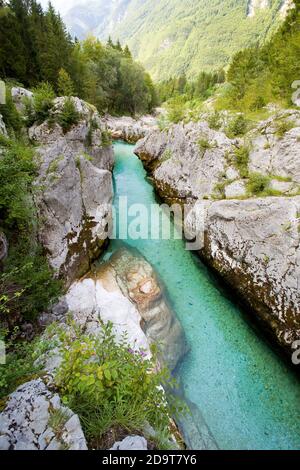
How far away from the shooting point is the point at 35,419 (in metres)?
2.67

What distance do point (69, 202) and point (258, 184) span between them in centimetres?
768

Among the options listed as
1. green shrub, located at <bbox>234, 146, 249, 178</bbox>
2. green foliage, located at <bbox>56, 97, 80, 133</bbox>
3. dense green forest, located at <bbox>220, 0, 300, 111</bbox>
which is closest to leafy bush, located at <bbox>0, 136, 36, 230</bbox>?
green foliage, located at <bbox>56, 97, 80, 133</bbox>

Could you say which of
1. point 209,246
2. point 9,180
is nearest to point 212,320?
point 209,246

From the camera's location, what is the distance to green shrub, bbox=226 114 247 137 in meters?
10.7

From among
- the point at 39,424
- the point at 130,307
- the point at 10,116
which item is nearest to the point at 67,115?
the point at 10,116

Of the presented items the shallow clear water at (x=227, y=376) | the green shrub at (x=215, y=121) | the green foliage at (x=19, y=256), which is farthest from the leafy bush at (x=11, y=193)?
the green shrub at (x=215, y=121)

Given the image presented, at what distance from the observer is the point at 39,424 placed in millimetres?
2627

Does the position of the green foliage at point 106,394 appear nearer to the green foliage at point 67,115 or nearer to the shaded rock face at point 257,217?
the shaded rock face at point 257,217

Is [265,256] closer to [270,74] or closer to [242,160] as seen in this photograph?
[242,160]

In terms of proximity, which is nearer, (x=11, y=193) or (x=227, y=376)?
(x=11, y=193)

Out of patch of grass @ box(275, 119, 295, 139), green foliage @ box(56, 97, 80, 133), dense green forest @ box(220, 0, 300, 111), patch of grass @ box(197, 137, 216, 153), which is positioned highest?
dense green forest @ box(220, 0, 300, 111)

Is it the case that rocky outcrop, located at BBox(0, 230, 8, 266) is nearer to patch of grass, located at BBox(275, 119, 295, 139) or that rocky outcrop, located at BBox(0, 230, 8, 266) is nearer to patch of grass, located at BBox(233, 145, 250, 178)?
patch of grass, located at BBox(233, 145, 250, 178)

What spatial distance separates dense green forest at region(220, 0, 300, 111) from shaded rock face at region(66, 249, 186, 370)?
1073 cm

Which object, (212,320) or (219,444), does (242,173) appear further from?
(219,444)
